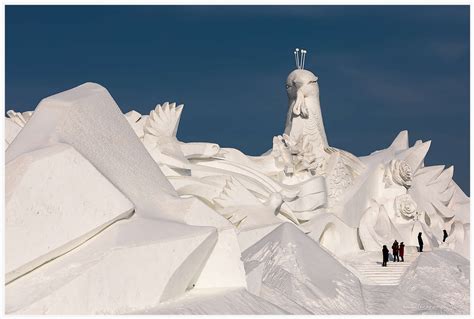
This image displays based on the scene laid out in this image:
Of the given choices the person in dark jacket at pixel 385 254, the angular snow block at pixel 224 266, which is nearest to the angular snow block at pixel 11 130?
Result: the person in dark jacket at pixel 385 254

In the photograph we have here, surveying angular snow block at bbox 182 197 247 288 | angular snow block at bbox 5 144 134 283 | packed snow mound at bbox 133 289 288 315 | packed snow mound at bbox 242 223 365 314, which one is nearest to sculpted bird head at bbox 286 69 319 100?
packed snow mound at bbox 242 223 365 314

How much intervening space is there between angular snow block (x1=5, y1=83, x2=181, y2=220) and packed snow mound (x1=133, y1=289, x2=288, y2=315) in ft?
4.10

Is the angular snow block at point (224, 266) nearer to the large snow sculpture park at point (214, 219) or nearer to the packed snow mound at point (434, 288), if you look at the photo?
the large snow sculpture park at point (214, 219)

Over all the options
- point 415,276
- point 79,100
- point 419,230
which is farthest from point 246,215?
point 79,100

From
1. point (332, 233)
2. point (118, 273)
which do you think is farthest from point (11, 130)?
point (118, 273)

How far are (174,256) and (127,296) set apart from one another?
36.1 inches

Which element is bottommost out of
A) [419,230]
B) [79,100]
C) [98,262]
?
[419,230]

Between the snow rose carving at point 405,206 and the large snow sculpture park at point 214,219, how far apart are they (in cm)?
3

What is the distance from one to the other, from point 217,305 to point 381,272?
10.3m

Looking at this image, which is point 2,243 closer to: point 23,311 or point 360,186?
point 23,311

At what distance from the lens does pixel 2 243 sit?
1219 cm

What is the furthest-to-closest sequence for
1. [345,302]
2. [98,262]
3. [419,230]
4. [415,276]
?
[419,230] → [415,276] → [345,302] → [98,262]

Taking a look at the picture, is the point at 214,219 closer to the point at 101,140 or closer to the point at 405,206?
the point at 101,140

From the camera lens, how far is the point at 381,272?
2317cm
